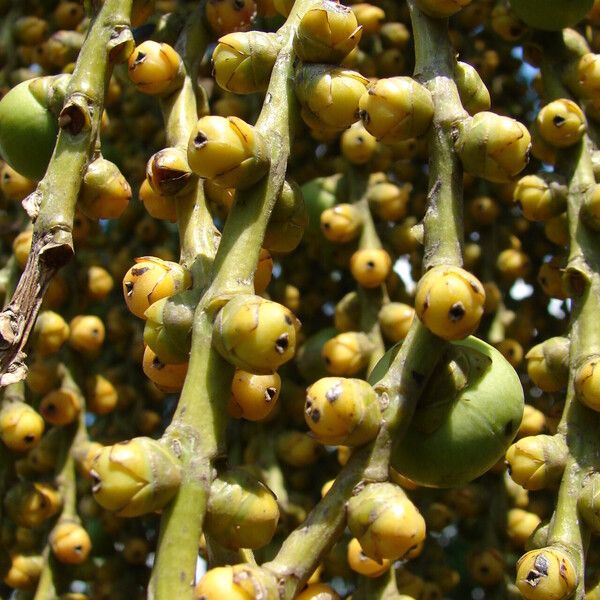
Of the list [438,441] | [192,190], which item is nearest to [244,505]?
[438,441]

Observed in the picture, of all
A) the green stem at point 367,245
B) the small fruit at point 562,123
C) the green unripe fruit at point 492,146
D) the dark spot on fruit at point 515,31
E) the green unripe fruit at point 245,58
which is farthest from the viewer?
the dark spot on fruit at point 515,31

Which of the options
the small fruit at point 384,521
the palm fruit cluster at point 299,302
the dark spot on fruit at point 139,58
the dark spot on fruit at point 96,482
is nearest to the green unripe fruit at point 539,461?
the palm fruit cluster at point 299,302

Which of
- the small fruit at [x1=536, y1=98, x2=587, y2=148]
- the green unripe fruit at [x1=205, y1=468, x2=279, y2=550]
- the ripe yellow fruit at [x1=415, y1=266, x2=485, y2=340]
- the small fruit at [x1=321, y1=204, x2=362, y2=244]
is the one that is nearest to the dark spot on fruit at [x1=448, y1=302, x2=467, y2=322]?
the ripe yellow fruit at [x1=415, y1=266, x2=485, y2=340]

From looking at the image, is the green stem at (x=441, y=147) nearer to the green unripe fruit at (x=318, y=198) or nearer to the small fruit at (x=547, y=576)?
the small fruit at (x=547, y=576)

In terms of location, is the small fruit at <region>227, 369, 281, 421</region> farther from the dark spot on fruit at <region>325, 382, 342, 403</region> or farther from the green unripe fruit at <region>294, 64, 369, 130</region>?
the green unripe fruit at <region>294, 64, 369, 130</region>

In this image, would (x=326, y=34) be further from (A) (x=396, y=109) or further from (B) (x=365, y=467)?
(B) (x=365, y=467)

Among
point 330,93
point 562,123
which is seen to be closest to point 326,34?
point 330,93
